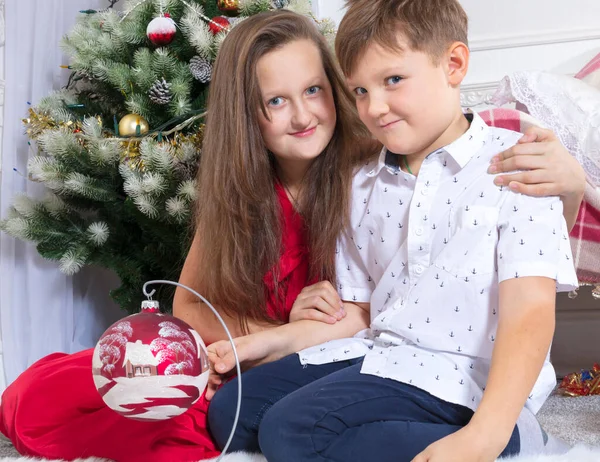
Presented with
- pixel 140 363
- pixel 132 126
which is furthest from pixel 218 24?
pixel 140 363

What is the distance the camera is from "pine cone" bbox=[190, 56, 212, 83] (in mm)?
1723

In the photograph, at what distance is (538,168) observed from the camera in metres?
1.01

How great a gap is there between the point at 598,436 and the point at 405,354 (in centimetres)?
52

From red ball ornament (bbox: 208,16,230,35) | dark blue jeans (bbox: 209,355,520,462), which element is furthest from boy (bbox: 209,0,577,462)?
red ball ornament (bbox: 208,16,230,35)

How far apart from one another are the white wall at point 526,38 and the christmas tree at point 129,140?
22.4 inches

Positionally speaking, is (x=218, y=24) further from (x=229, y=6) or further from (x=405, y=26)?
(x=405, y=26)

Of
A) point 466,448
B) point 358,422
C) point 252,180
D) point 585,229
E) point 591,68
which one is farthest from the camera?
point 591,68

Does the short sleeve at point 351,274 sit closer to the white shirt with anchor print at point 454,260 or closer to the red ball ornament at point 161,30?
the white shirt with anchor print at point 454,260

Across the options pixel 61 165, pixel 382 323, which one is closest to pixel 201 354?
pixel 382 323

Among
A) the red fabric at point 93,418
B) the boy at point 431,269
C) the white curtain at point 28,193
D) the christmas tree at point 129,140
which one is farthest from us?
the white curtain at point 28,193

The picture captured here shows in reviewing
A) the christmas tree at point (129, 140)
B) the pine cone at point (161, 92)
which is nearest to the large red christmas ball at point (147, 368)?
the christmas tree at point (129, 140)

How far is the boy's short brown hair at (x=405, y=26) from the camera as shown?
102cm

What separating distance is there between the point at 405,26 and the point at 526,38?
51.5 inches

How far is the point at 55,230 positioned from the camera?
186 cm
